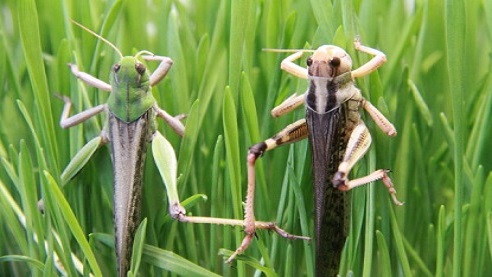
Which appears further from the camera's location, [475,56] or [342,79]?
[475,56]

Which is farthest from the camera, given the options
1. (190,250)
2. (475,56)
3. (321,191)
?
(475,56)

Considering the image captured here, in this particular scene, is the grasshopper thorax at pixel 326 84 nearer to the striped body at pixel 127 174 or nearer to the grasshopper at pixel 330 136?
the grasshopper at pixel 330 136

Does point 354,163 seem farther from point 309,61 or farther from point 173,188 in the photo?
point 173,188

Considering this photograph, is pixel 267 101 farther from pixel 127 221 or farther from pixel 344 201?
pixel 127 221

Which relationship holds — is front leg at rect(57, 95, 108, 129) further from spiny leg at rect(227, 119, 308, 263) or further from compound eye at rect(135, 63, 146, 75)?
spiny leg at rect(227, 119, 308, 263)

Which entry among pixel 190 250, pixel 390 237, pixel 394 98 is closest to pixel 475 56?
pixel 394 98

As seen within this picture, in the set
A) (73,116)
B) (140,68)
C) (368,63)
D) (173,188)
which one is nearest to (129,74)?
(140,68)

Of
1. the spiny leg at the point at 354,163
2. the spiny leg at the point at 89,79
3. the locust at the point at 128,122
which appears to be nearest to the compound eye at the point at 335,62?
the spiny leg at the point at 354,163

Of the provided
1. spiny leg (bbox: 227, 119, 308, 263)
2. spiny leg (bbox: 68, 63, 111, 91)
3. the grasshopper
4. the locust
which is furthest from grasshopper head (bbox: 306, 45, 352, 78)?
spiny leg (bbox: 68, 63, 111, 91)

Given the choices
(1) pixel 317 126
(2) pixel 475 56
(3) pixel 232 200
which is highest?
(2) pixel 475 56
